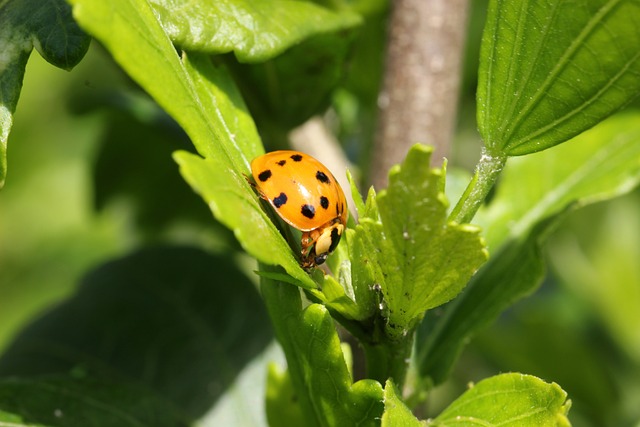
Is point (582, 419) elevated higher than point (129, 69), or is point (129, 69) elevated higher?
point (129, 69)

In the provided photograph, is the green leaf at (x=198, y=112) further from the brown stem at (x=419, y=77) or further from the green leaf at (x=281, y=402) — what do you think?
the brown stem at (x=419, y=77)

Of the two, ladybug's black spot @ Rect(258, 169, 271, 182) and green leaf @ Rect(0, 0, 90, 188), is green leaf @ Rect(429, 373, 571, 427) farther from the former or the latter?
green leaf @ Rect(0, 0, 90, 188)

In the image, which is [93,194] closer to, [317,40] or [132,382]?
[132,382]

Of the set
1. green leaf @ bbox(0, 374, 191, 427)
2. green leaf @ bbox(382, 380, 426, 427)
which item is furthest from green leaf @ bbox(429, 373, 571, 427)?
green leaf @ bbox(0, 374, 191, 427)

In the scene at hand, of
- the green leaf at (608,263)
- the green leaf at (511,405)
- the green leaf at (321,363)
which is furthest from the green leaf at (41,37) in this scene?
the green leaf at (608,263)

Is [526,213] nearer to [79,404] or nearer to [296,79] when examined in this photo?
[296,79]

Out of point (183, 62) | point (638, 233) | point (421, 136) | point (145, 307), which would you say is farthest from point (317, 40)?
point (638, 233)

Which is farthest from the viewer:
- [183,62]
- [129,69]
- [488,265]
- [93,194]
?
[93,194]
